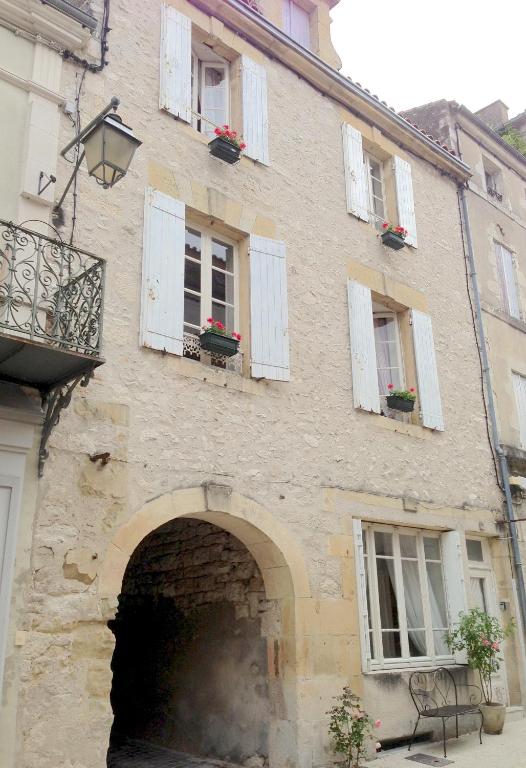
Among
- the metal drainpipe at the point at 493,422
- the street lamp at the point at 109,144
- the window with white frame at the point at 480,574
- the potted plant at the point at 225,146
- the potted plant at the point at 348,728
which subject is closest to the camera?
the street lamp at the point at 109,144

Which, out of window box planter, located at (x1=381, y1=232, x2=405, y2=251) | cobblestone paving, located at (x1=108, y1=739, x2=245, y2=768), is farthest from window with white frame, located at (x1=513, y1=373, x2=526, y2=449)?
cobblestone paving, located at (x1=108, y1=739, x2=245, y2=768)

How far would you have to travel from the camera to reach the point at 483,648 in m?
7.16

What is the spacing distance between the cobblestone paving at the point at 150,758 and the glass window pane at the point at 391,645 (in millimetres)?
1803

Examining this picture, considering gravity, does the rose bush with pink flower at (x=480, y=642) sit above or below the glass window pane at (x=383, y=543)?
below

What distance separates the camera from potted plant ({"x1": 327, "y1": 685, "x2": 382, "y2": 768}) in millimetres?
5707

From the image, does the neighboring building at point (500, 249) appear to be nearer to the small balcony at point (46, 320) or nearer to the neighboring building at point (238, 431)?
the neighboring building at point (238, 431)

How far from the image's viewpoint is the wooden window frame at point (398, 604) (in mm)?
6719

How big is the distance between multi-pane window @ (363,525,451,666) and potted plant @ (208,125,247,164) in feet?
13.3

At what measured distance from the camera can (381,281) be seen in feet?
27.0

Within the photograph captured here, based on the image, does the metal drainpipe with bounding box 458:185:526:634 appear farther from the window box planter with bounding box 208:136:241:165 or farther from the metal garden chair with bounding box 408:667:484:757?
the window box planter with bounding box 208:136:241:165

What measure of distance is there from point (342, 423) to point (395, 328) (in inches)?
82.3

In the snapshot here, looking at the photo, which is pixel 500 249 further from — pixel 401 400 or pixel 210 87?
pixel 210 87

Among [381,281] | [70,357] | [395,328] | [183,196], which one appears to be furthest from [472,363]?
[70,357]

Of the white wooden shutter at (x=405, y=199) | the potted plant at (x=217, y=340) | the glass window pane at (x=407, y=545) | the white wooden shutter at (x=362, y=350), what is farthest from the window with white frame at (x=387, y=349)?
the potted plant at (x=217, y=340)
